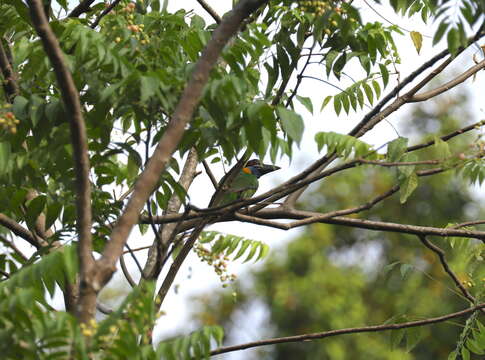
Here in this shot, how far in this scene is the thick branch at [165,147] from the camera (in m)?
2.35

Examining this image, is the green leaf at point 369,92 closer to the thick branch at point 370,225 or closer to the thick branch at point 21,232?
the thick branch at point 370,225

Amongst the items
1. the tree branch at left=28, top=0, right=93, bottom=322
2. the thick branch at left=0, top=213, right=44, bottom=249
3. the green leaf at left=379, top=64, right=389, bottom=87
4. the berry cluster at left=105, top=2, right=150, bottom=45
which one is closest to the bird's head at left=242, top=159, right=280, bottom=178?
the green leaf at left=379, top=64, right=389, bottom=87

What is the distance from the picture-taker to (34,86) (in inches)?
128

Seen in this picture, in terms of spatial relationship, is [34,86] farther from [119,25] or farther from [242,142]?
[242,142]

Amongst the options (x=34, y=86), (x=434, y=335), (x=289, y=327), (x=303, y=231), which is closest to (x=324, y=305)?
(x=289, y=327)

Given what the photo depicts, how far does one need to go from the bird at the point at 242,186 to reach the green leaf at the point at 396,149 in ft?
1.79

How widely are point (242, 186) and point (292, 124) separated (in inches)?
75.4

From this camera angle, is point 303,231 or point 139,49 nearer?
point 139,49

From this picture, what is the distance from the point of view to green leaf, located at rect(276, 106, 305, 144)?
254 cm

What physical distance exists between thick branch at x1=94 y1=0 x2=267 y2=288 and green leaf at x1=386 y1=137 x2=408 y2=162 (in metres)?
0.85

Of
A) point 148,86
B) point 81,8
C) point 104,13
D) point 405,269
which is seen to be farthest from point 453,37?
point 81,8

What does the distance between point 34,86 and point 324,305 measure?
932 centimetres

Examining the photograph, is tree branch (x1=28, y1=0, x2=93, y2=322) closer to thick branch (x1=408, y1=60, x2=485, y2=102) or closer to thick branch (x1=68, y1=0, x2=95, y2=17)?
thick branch (x1=68, y1=0, x2=95, y2=17)

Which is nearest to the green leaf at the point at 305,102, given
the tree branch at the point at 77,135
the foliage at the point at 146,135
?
the foliage at the point at 146,135
